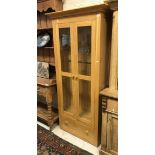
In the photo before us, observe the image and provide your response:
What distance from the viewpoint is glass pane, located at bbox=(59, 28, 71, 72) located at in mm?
2100

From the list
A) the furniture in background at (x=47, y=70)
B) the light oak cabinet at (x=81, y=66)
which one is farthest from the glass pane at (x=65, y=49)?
the furniture in background at (x=47, y=70)

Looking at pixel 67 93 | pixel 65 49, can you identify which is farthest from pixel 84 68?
pixel 67 93

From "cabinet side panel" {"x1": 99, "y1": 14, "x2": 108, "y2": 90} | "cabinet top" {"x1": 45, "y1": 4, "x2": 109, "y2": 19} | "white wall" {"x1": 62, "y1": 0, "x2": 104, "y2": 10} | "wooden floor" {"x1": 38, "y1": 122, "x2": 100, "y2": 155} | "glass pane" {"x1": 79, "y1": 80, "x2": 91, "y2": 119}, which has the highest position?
"white wall" {"x1": 62, "y1": 0, "x2": 104, "y2": 10}

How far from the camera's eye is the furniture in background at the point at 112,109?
1640 mm

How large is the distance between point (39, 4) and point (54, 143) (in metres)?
2.00

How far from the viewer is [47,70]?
2.41 m

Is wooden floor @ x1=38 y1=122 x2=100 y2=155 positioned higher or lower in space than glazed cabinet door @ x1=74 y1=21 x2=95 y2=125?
lower

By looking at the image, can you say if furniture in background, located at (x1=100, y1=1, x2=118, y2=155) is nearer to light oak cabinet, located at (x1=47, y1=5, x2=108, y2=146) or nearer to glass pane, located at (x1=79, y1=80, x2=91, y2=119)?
light oak cabinet, located at (x1=47, y1=5, x2=108, y2=146)

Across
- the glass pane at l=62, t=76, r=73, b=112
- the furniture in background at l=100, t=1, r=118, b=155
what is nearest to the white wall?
the furniture in background at l=100, t=1, r=118, b=155

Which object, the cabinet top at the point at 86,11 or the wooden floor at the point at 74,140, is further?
the wooden floor at the point at 74,140

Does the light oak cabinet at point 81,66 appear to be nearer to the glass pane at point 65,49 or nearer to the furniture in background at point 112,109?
the glass pane at point 65,49

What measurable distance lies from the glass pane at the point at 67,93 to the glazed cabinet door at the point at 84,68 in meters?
0.18

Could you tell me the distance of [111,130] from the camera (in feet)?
5.75
